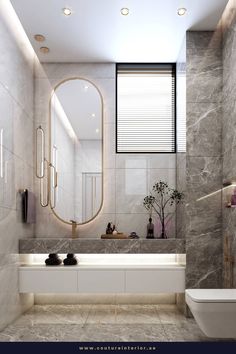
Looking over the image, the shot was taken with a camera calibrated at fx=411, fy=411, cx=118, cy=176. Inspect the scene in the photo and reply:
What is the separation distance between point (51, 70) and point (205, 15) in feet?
6.65

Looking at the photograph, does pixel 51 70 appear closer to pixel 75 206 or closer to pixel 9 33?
pixel 9 33

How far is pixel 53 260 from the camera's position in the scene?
450 cm

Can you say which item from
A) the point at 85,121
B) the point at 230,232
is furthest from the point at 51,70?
the point at 230,232

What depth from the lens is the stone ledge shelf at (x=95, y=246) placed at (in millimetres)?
4457

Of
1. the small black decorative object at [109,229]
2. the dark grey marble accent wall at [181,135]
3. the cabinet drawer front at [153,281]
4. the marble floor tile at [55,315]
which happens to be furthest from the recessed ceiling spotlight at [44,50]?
the marble floor tile at [55,315]

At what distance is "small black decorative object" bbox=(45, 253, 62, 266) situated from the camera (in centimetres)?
449

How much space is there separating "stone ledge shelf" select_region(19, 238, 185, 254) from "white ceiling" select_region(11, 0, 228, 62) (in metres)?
2.20

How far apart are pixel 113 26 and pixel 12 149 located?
64.9 inches

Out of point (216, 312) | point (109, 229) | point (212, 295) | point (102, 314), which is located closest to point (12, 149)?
point (109, 229)

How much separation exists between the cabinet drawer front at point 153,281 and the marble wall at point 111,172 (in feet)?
2.41

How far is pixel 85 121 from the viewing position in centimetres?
508

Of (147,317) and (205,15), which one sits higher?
(205,15)

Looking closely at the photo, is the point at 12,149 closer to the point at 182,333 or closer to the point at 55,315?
the point at 55,315

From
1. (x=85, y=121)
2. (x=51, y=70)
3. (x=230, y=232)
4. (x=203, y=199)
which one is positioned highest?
(x=51, y=70)
